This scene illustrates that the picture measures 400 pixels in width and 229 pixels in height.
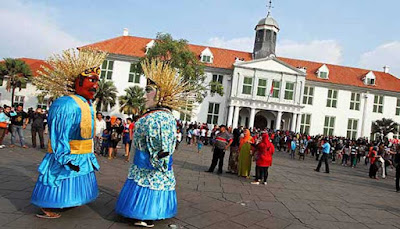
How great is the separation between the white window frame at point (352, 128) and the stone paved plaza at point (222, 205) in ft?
95.0

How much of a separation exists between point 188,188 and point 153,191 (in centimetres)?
280

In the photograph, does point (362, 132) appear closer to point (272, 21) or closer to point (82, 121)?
point (272, 21)

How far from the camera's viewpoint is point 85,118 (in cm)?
388

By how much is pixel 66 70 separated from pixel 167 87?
5.26ft

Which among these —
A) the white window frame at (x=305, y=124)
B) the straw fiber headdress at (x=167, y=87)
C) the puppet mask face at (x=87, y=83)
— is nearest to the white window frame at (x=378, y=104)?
the white window frame at (x=305, y=124)

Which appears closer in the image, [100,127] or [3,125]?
[3,125]

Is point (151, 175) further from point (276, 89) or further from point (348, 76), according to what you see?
point (348, 76)

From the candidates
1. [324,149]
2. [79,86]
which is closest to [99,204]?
[79,86]

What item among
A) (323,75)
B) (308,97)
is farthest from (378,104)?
(308,97)

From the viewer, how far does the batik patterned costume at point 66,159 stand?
3.58m

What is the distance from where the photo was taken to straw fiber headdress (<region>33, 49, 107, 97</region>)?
13.8ft

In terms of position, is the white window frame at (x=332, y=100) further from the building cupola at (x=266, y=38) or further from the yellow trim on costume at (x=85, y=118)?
the yellow trim on costume at (x=85, y=118)

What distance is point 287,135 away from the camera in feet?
76.6

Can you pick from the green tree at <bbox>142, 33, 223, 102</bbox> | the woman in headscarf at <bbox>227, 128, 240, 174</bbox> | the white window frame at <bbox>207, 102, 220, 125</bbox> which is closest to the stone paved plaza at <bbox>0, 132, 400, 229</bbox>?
the woman in headscarf at <bbox>227, 128, 240, 174</bbox>
